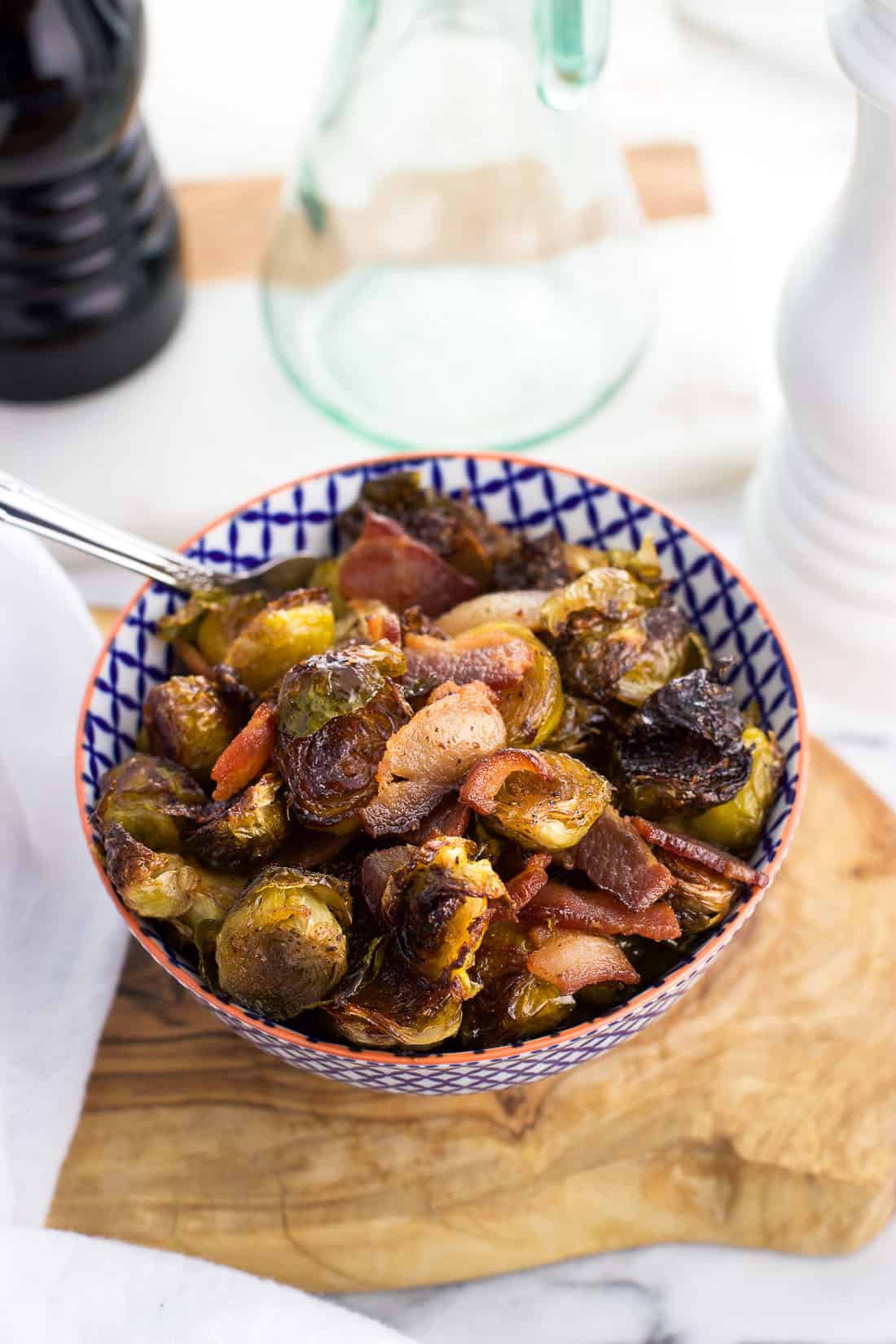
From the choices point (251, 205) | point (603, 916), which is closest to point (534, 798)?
point (603, 916)

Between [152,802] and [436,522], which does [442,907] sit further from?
[436,522]

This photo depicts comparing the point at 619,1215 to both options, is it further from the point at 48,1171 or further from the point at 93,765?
the point at 93,765

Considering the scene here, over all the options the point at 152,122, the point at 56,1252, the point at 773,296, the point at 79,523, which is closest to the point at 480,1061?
the point at 56,1252

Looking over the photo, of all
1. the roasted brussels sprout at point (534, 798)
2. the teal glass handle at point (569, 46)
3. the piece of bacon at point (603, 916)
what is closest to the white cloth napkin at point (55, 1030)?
the piece of bacon at point (603, 916)

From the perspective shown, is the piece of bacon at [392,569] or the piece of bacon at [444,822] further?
the piece of bacon at [392,569]

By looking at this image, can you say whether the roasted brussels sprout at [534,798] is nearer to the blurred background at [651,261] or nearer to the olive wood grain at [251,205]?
the blurred background at [651,261]

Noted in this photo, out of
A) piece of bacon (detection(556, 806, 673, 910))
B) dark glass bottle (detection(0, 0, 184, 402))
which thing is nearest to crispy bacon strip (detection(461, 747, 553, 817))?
piece of bacon (detection(556, 806, 673, 910))
